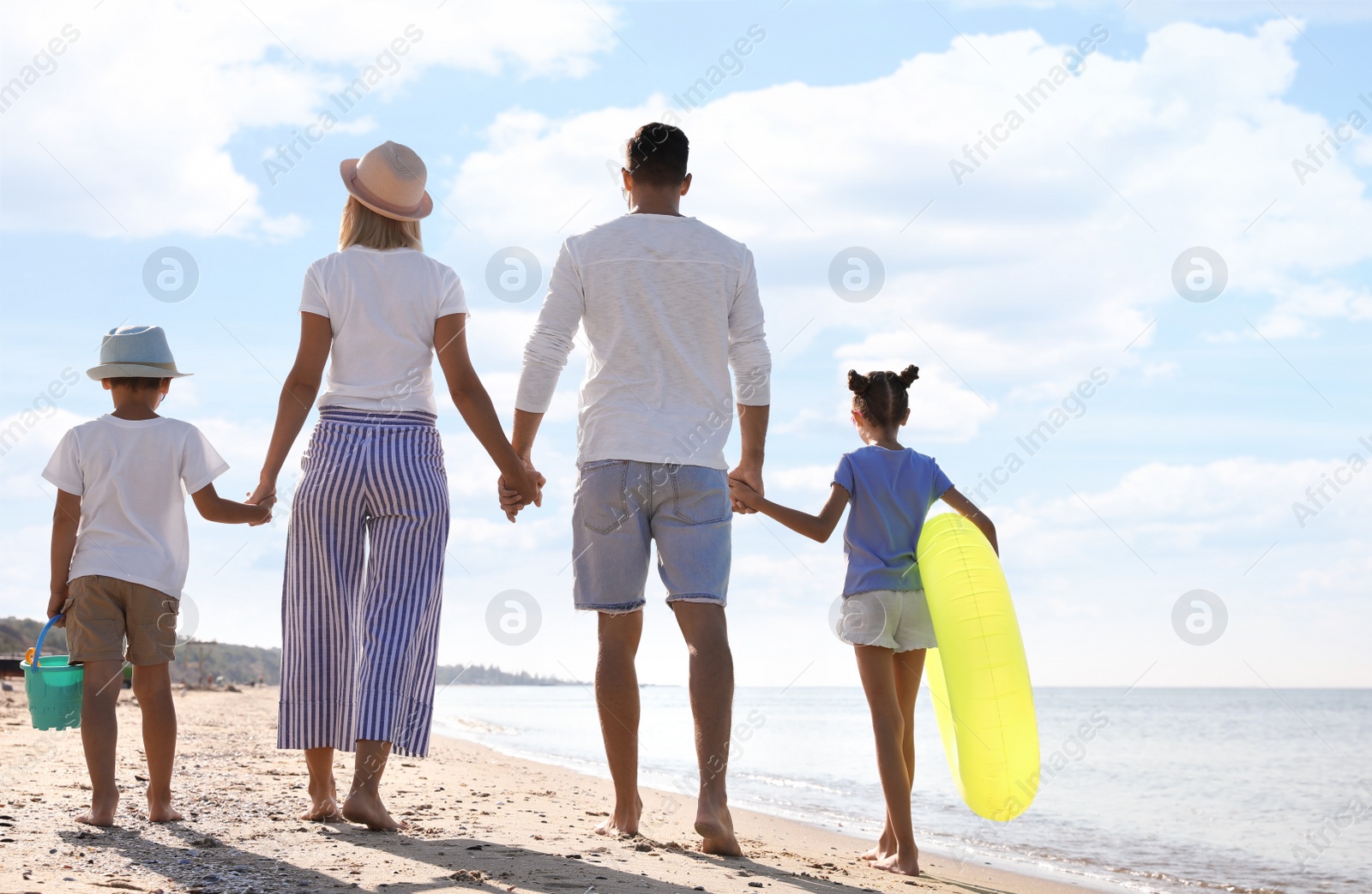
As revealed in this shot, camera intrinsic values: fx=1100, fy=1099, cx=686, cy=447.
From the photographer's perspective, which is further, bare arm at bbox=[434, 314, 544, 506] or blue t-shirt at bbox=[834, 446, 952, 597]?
blue t-shirt at bbox=[834, 446, 952, 597]

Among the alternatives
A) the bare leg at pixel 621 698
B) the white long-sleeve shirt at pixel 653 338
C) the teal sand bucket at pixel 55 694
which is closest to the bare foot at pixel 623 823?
the bare leg at pixel 621 698

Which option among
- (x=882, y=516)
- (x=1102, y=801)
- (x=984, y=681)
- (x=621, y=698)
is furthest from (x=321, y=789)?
(x=1102, y=801)

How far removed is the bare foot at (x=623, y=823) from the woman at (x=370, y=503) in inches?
27.1

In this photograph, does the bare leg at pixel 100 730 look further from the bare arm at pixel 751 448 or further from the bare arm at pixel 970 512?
the bare arm at pixel 970 512

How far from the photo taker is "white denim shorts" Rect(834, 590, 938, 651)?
4.23 metres

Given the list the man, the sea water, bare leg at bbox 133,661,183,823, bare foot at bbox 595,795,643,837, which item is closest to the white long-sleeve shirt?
the man

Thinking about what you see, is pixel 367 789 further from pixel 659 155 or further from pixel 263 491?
pixel 659 155

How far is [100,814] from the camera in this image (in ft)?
11.7

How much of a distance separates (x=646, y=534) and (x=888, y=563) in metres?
1.16

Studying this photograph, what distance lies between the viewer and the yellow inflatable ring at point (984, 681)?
4.17 metres

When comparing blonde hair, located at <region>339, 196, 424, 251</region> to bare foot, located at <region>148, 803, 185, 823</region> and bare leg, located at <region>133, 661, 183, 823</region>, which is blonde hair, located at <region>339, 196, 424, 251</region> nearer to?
bare leg, located at <region>133, 661, 183, 823</region>

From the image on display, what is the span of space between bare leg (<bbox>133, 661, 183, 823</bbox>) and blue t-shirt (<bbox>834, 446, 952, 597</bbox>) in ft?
8.33

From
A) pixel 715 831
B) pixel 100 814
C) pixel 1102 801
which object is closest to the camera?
pixel 715 831

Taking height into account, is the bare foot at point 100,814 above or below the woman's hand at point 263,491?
below
